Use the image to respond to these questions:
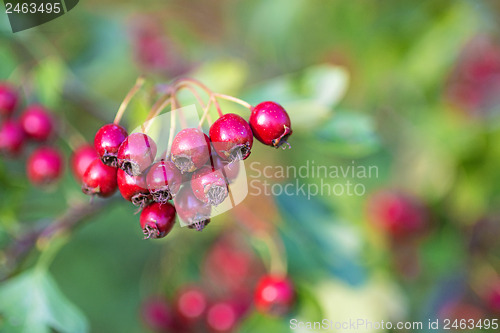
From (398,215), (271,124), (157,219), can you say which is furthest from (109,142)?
(398,215)

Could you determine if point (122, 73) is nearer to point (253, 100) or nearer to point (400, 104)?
point (253, 100)

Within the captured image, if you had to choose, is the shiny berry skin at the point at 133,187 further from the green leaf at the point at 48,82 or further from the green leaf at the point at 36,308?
the green leaf at the point at 48,82

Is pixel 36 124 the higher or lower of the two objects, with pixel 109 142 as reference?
lower

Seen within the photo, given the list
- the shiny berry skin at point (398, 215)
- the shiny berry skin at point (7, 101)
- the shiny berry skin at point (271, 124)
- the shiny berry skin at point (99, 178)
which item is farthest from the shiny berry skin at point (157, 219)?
the shiny berry skin at point (398, 215)

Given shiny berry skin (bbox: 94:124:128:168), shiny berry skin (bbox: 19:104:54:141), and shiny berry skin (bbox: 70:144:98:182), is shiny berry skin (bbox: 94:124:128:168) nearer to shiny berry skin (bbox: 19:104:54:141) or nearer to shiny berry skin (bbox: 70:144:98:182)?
shiny berry skin (bbox: 70:144:98:182)

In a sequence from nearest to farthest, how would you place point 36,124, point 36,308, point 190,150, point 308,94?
point 190,150
point 36,308
point 36,124
point 308,94

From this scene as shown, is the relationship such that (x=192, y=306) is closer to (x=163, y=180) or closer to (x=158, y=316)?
(x=158, y=316)
